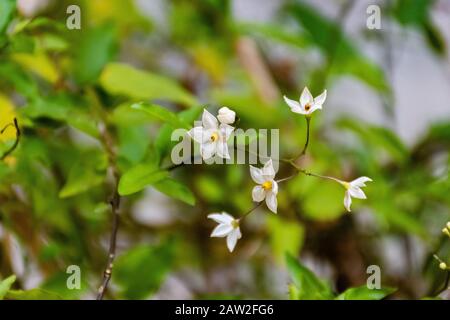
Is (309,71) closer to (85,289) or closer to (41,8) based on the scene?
(41,8)

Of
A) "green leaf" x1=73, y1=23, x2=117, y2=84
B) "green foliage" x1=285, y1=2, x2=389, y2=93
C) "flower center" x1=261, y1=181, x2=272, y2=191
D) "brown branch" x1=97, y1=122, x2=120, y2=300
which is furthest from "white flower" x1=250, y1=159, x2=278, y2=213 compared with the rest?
"green foliage" x1=285, y1=2, x2=389, y2=93

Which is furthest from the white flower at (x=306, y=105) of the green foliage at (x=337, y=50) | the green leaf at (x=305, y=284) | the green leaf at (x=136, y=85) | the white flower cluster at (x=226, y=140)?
the green foliage at (x=337, y=50)

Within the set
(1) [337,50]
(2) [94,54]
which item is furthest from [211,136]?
(1) [337,50]

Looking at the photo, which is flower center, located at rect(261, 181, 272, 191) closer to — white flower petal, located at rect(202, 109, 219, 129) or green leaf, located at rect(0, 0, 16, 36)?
white flower petal, located at rect(202, 109, 219, 129)

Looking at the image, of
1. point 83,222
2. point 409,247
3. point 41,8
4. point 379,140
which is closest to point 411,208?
point 409,247

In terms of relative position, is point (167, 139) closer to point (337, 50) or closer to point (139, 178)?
point (139, 178)
